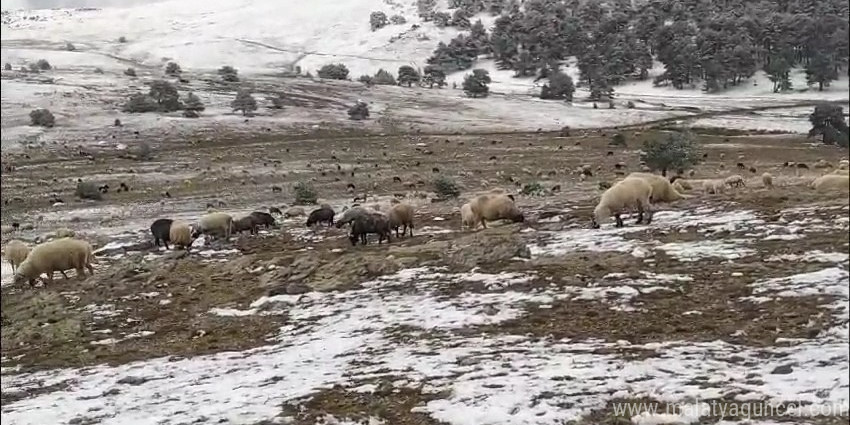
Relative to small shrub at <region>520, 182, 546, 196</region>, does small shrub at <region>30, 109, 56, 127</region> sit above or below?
above

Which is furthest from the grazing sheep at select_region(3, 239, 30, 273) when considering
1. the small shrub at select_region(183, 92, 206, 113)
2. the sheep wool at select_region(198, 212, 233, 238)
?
the small shrub at select_region(183, 92, 206, 113)

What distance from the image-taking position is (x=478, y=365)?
8.34 metres

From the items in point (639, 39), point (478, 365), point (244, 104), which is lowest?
point (478, 365)

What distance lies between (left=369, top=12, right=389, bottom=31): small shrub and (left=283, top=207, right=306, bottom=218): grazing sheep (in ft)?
201

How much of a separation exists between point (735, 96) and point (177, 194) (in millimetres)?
64014

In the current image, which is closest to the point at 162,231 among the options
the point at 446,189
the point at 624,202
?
the point at 446,189

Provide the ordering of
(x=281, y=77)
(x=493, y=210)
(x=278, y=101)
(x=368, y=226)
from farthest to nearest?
(x=281, y=77) → (x=278, y=101) → (x=493, y=210) → (x=368, y=226)

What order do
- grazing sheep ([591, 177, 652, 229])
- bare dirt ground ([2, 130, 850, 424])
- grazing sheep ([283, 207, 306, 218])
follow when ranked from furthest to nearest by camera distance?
grazing sheep ([283, 207, 306, 218]) → grazing sheep ([591, 177, 652, 229]) → bare dirt ground ([2, 130, 850, 424])

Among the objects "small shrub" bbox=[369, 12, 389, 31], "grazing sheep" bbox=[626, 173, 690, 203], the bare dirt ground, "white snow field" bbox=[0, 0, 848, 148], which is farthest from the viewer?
"small shrub" bbox=[369, 12, 389, 31]

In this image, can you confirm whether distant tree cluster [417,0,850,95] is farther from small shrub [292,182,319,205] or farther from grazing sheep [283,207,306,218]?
grazing sheep [283,207,306,218]

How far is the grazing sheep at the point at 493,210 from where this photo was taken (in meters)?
17.4

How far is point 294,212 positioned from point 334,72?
80.7 meters

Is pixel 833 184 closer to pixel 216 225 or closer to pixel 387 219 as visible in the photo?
pixel 387 219

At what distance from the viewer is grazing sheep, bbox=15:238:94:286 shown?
16828 millimetres
